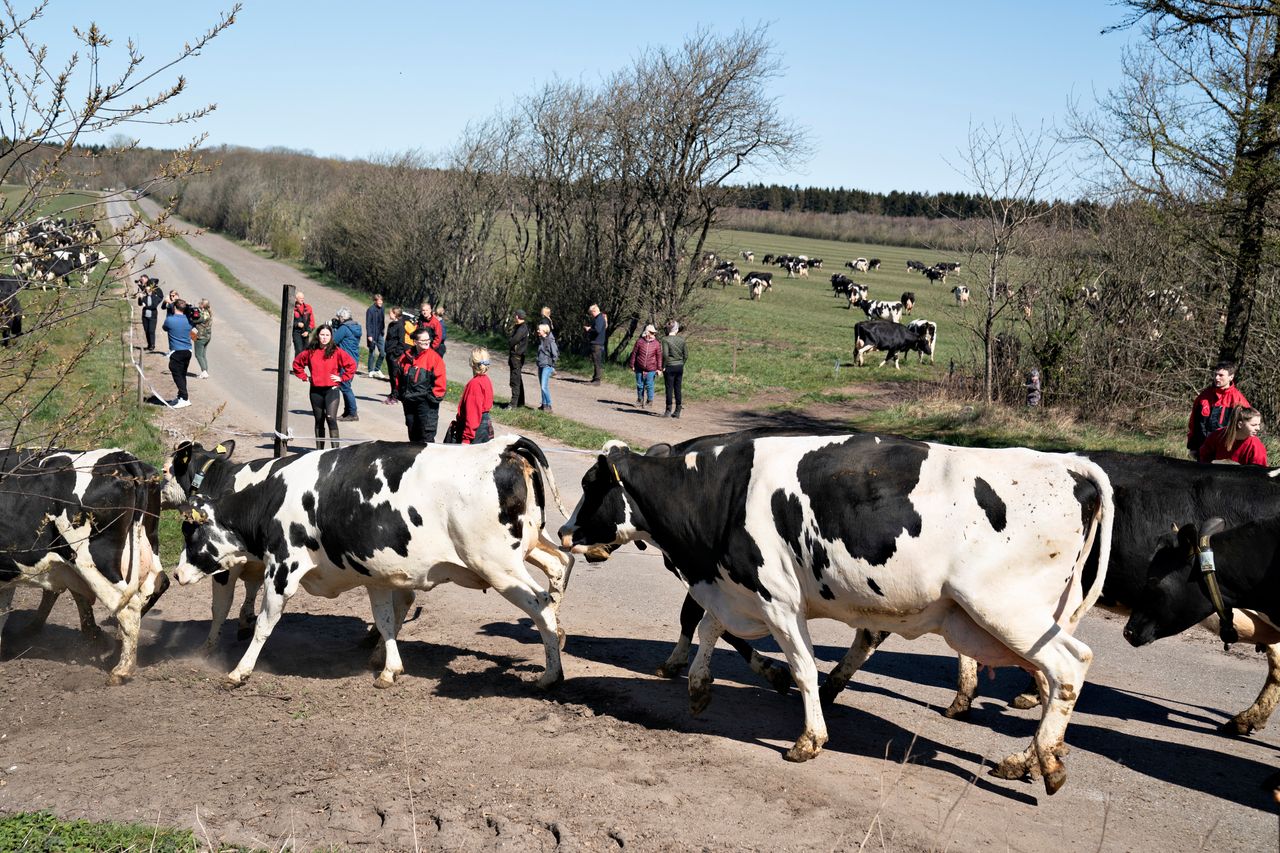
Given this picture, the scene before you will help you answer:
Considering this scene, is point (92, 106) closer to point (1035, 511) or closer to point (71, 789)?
point (71, 789)

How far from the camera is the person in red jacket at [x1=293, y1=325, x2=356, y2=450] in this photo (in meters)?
16.6

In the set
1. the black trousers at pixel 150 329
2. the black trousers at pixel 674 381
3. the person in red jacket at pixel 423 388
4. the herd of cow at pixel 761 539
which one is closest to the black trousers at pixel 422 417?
the person in red jacket at pixel 423 388

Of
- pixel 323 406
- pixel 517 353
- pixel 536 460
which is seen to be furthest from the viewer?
pixel 517 353

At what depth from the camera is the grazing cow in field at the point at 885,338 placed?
104ft

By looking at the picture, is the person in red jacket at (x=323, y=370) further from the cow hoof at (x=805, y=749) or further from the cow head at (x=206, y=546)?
the cow hoof at (x=805, y=749)

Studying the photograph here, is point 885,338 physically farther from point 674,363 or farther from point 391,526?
point 391,526

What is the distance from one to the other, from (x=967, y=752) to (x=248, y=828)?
4601mm

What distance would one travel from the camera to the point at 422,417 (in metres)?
15.4

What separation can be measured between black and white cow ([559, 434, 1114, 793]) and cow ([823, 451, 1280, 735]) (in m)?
0.33

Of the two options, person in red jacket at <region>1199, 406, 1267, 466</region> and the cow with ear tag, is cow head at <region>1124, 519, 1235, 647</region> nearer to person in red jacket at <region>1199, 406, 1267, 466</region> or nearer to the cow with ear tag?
the cow with ear tag

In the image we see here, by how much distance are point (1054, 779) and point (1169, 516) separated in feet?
7.50

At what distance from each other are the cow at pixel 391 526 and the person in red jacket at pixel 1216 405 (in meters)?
8.31

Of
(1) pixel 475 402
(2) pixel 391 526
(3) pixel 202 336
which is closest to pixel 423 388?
(1) pixel 475 402

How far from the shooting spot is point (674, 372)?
22.3 metres
